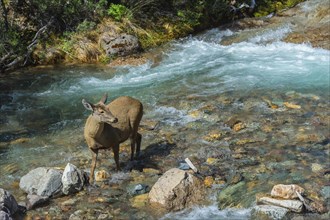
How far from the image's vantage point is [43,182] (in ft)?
23.1

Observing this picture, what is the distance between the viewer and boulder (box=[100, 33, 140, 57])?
52.5 ft

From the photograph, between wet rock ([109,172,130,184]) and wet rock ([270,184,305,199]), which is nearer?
wet rock ([270,184,305,199])

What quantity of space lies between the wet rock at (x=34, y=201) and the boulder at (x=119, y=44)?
31.7 ft

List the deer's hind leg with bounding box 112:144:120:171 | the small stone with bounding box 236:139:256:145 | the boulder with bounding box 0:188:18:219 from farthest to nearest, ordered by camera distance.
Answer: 1. the small stone with bounding box 236:139:256:145
2. the deer's hind leg with bounding box 112:144:120:171
3. the boulder with bounding box 0:188:18:219

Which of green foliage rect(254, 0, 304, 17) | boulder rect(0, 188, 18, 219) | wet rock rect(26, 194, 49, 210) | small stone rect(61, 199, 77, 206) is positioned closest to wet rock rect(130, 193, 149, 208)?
small stone rect(61, 199, 77, 206)

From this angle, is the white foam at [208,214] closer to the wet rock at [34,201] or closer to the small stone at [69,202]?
the small stone at [69,202]

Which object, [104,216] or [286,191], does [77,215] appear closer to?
[104,216]

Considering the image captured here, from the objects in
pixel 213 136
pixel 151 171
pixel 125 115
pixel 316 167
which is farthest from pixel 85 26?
pixel 316 167

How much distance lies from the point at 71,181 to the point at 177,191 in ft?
5.88

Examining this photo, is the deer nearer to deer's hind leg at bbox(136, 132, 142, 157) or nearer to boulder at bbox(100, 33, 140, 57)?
deer's hind leg at bbox(136, 132, 142, 157)

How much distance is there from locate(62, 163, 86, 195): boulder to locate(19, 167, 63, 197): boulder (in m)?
0.09

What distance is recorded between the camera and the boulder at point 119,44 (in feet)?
52.5

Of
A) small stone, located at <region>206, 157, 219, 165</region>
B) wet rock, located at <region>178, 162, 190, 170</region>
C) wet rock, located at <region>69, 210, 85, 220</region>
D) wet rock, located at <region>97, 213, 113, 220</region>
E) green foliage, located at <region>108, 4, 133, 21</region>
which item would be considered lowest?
small stone, located at <region>206, 157, 219, 165</region>

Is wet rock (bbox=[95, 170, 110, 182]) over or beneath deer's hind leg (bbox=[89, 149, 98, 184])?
beneath
